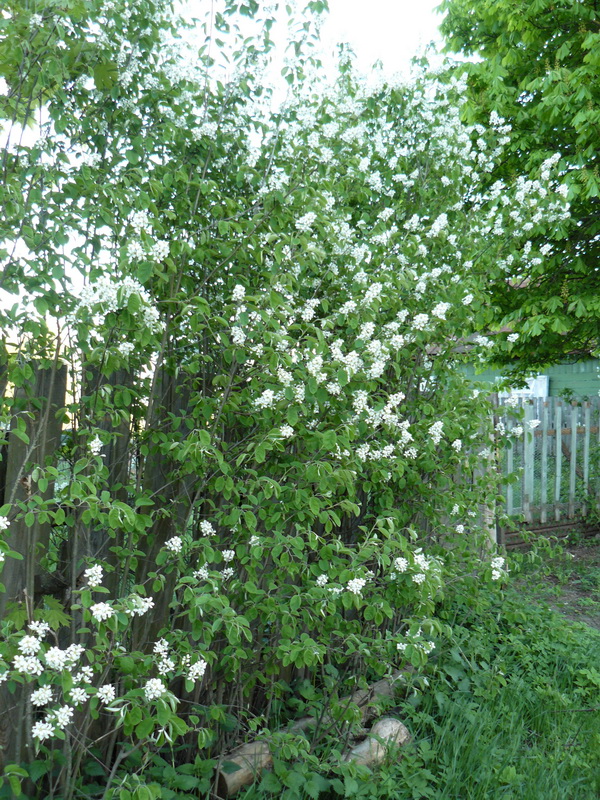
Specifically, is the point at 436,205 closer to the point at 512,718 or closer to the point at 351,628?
the point at 351,628

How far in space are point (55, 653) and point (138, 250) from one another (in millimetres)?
1145

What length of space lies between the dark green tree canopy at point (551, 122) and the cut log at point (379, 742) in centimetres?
570

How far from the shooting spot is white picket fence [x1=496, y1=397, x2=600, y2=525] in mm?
8695

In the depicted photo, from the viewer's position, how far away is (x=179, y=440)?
281 cm

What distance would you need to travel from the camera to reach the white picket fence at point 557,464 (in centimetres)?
870

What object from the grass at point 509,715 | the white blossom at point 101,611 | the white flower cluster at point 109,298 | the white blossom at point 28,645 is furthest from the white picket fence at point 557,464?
the white blossom at point 28,645

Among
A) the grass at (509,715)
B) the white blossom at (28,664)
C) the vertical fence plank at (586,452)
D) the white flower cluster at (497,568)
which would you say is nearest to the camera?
the white blossom at (28,664)

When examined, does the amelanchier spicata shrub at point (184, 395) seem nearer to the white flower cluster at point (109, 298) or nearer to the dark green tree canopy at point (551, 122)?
the white flower cluster at point (109, 298)

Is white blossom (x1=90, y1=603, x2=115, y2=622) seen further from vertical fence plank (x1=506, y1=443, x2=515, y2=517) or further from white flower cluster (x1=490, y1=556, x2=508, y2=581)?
vertical fence plank (x1=506, y1=443, x2=515, y2=517)

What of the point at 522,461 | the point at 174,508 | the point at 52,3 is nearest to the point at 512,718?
the point at 174,508

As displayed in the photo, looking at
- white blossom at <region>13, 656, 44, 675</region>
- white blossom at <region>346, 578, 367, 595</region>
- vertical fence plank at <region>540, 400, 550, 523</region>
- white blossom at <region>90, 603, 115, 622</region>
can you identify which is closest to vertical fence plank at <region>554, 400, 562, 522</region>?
vertical fence plank at <region>540, 400, 550, 523</region>

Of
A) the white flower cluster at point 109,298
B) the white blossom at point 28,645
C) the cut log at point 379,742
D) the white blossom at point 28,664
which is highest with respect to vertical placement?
the white flower cluster at point 109,298

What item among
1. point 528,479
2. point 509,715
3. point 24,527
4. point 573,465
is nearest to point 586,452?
point 573,465

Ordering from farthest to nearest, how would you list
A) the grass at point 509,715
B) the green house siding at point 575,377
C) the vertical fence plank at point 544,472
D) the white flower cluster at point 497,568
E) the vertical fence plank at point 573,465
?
the green house siding at point 575,377
the vertical fence plank at point 573,465
the vertical fence plank at point 544,472
the white flower cluster at point 497,568
the grass at point 509,715
